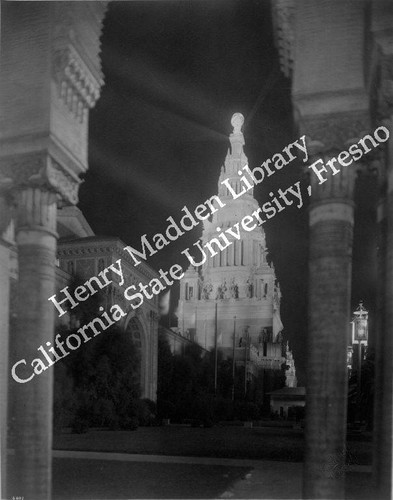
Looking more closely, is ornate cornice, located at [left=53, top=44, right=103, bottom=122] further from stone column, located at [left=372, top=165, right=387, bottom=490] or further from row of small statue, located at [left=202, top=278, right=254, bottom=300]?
stone column, located at [left=372, top=165, right=387, bottom=490]

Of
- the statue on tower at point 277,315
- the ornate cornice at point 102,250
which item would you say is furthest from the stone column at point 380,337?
the ornate cornice at point 102,250

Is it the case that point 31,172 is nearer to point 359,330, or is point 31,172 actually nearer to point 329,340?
point 329,340

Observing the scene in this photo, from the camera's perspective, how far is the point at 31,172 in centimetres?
440

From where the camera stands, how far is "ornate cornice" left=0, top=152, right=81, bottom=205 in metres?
4.38

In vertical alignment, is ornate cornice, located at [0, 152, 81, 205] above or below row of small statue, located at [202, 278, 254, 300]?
above

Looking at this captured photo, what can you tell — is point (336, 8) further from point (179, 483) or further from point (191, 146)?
point (179, 483)

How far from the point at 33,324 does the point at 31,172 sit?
1056mm

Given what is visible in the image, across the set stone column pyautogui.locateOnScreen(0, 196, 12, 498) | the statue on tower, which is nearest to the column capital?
stone column pyautogui.locateOnScreen(0, 196, 12, 498)

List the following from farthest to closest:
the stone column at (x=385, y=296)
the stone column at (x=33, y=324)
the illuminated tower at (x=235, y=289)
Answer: the illuminated tower at (x=235, y=289)
the stone column at (x=33, y=324)
the stone column at (x=385, y=296)

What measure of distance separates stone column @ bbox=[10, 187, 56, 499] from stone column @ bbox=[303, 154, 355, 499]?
5.91ft

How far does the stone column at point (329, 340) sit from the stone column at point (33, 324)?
1801 millimetres

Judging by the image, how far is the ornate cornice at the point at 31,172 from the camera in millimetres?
4375

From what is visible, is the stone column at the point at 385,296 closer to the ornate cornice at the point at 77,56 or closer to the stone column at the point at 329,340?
the stone column at the point at 329,340

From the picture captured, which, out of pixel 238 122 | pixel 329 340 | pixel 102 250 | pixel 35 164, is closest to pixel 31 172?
pixel 35 164
